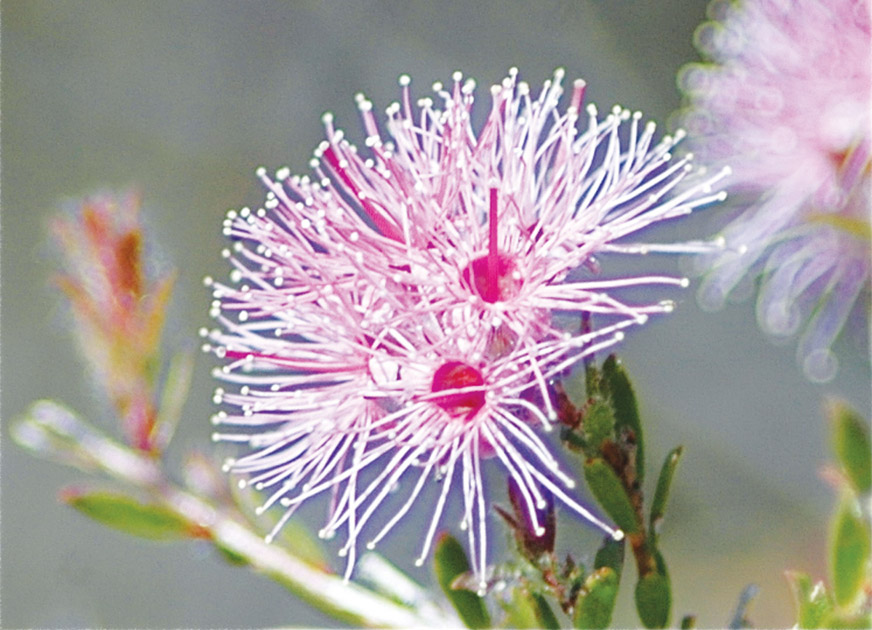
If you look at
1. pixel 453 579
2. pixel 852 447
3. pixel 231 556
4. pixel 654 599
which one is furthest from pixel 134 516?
pixel 852 447

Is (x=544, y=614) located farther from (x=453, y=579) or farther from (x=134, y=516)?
(x=134, y=516)

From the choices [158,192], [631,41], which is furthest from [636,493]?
Result: [158,192]

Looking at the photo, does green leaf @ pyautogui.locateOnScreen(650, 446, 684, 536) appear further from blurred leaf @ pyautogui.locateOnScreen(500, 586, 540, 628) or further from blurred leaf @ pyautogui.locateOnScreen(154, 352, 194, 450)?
blurred leaf @ pyautogui.locateOnScreen(154, 352, 194, 450)

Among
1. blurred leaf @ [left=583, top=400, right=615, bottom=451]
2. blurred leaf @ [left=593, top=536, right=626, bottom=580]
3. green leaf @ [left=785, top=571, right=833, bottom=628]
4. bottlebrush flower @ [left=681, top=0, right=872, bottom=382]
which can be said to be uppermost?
bottlebrush flower @ [left=681, top=0, right=872, bottom=382]

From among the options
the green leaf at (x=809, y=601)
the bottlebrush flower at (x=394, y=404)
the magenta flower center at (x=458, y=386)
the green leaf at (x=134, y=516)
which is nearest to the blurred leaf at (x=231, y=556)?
the green leaf at (x=134, y=516)

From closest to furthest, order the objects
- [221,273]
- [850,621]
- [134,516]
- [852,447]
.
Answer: [850,621] < [852,447] < [134,516] < [221,273]

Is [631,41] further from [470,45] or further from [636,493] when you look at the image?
[636,493]

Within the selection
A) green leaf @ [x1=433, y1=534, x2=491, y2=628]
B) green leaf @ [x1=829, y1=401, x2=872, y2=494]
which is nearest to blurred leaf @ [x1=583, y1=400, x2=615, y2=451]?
green leaf @ [x1=433, y1=534, x2=491, y2=628]

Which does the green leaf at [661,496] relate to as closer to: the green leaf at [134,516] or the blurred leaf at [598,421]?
the blurred leaf at [598,421]
